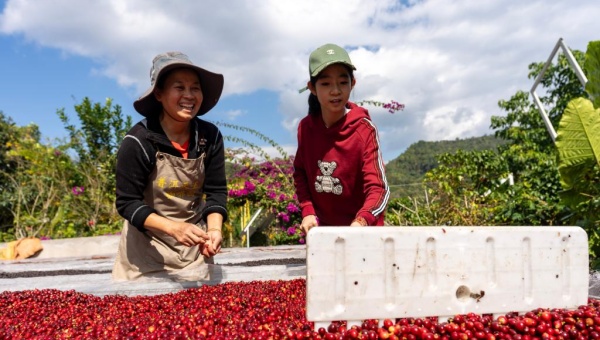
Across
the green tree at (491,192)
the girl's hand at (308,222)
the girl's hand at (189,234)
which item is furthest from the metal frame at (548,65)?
the girl's hand at (189,234)

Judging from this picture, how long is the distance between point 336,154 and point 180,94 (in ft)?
3.03

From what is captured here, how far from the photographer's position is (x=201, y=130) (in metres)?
2.74

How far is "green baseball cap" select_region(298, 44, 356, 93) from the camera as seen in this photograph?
2314mm

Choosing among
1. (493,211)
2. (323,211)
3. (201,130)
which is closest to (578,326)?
(323,211)

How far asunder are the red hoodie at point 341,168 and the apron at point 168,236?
Answer: 2.12 feet

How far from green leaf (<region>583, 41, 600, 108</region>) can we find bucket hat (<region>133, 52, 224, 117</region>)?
11.3ft

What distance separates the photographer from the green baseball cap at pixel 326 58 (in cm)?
231

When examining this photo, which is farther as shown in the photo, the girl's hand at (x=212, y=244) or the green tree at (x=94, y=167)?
the green tree at (x=94, y=167)

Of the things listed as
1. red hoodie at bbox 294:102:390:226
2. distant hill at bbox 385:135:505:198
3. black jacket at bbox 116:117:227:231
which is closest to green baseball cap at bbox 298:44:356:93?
red hoodie at bbox 294:102:390:226

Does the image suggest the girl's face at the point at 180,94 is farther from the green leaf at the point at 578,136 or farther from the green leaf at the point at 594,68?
the green leaf at the point at 594,68

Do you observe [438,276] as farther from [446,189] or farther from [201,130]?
[446,189]

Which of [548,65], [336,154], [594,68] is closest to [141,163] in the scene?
[336,154]

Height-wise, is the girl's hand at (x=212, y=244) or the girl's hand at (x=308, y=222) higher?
the girl's hand at (x=308, y=222)

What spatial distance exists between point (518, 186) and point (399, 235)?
476 cm
